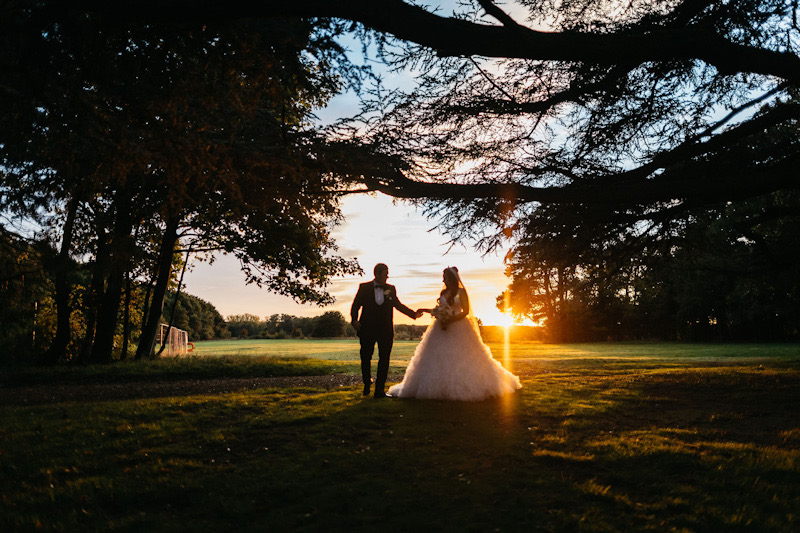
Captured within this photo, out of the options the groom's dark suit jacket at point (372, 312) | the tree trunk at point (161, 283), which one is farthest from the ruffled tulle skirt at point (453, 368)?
the tree trunk at point (161, 283)

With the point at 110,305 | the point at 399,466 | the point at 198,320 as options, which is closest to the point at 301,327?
the point at 198,320

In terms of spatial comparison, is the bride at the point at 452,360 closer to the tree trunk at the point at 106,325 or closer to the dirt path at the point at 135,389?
the dirt path at the point at 135,389

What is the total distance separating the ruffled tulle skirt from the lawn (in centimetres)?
36

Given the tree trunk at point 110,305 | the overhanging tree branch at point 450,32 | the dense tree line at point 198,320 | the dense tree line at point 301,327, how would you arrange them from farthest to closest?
1. the dense tree line at point 198,320
2. the dense tree line at point 301,327
3. the tree trunk at point 110,305
4. the overhanging tree branch at point 450,32

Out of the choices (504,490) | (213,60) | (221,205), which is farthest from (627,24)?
(221,205)

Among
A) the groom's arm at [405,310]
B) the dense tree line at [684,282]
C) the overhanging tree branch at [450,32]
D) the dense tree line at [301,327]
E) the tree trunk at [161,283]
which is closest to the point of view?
the overhanging tree branch at [450,32]

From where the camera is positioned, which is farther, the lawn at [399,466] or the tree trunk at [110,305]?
the tree trunk at [110,305]

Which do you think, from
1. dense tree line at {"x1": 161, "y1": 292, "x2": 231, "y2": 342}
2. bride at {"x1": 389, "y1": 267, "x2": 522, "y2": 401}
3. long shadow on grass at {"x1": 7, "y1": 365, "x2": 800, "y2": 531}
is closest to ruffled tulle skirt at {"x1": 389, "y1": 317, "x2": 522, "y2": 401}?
bride at {"x1": 389, "y1": 267, "x2": 522, "y2": 401}

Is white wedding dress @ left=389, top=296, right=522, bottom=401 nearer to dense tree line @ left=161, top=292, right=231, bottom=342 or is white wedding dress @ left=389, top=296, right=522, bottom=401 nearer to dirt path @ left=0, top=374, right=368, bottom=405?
dirt path @ left=0, top=374, right=368, bottom=405

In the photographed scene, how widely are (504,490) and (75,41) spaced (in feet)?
21.6

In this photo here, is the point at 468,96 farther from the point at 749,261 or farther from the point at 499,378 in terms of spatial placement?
the point at 749,261

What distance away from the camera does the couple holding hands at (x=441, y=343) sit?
8406 millimetres

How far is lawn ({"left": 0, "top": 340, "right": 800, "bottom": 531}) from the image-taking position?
3830 millimetres

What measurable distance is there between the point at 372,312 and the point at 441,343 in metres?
1.32
